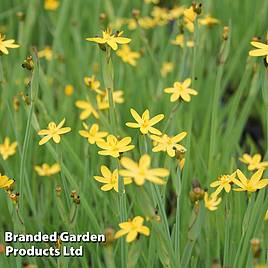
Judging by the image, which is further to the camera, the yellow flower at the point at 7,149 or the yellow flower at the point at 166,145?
the yellow flower at the point at 7,149

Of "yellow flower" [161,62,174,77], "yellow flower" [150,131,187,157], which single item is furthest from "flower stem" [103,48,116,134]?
"yellow flower" [161,62,174,77]

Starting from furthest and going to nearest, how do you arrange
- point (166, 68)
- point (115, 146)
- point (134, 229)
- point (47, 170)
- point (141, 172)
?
point (166, 68) → point (47, 170) → point (115, 146) → point (134, 229) → point (141, 172)

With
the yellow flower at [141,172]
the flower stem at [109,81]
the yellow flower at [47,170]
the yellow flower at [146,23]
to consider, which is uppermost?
the yellow flower at [146,23]

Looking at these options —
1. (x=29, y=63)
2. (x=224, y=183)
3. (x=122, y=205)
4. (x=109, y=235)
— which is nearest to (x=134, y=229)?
(x=109, y=235)

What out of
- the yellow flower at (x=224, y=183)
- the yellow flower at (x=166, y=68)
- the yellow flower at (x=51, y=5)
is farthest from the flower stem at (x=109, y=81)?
the yellow flower at (x=51, y=5)

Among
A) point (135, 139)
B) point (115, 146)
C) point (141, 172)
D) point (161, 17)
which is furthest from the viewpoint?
point (161, 17)

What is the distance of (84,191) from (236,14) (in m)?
1.36

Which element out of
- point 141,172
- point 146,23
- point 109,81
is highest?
point 146,23

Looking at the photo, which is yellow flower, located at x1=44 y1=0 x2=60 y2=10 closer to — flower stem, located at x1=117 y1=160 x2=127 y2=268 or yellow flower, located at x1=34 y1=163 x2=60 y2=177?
yellow flower, located at x1=34 y1=163 x2=60 y2=177

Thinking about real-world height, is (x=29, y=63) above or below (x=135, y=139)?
above

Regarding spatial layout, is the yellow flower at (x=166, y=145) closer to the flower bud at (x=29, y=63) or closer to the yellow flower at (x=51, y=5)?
the flower bud at (x=29, y=63)

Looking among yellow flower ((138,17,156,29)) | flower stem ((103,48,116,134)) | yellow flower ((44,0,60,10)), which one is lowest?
flower stem ((103,48,116,134))

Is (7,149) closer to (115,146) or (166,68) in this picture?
(115,146)

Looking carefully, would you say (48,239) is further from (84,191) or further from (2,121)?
(2,121)
